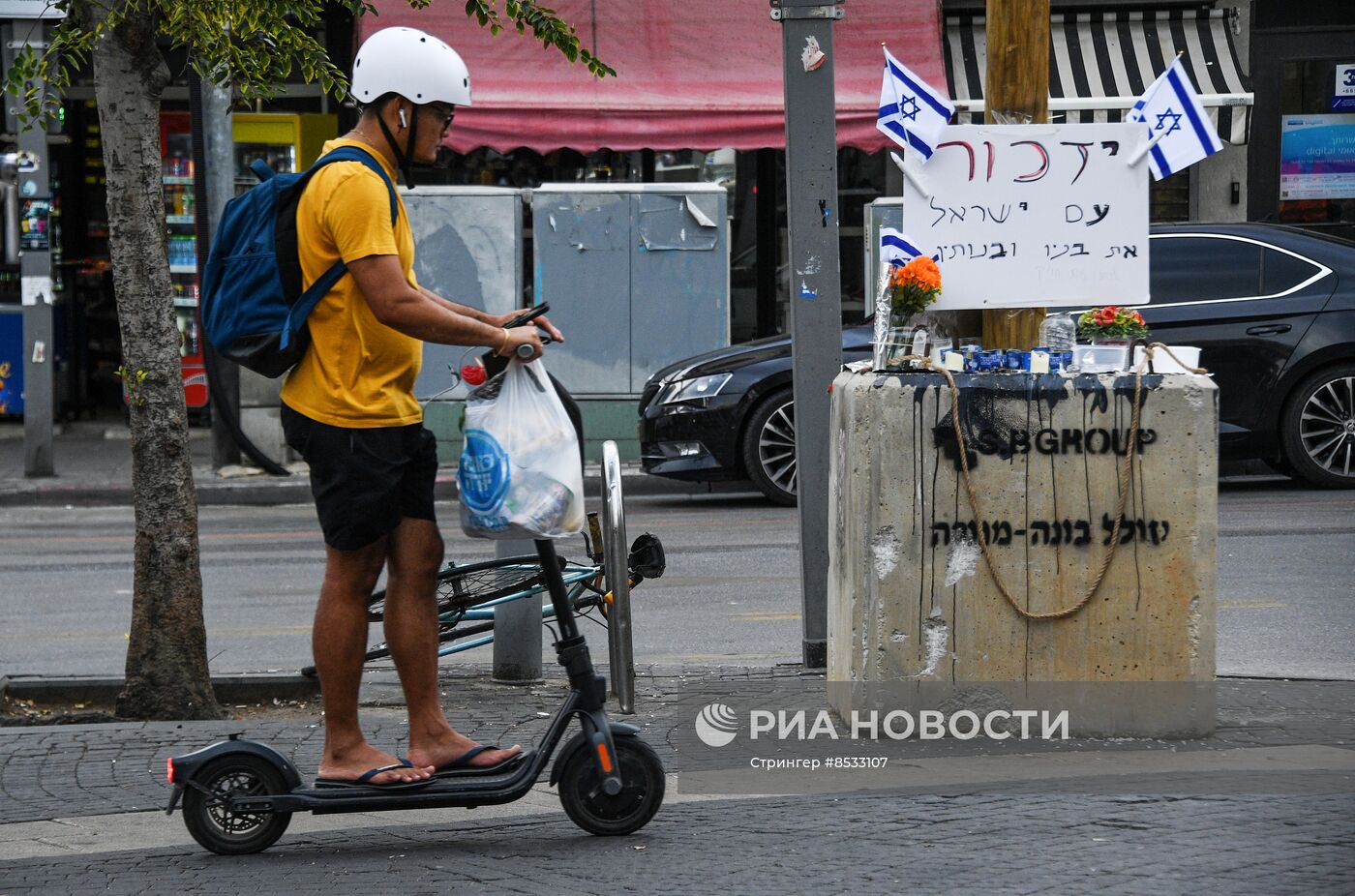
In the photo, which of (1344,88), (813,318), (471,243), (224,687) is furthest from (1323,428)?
(224,687)

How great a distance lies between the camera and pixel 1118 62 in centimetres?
1689

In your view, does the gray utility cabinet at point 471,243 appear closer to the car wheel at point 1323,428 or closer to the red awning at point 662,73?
the red awning at point 662,73

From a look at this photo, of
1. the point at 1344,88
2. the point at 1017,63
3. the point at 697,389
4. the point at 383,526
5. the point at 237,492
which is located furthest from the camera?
the point at 1344,88

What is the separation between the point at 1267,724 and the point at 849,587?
A: 4.64ft

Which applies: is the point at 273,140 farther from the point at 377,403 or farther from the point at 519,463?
the point at 519,463

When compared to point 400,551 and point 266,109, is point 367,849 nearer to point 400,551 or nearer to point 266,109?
point 400,551

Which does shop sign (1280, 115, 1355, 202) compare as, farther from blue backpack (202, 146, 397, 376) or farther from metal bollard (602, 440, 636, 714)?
blue backpack (202, 146, 397, 376)

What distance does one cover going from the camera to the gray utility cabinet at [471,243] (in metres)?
14.7

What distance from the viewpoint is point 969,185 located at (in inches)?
228

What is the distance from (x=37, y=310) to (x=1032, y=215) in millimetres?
11087

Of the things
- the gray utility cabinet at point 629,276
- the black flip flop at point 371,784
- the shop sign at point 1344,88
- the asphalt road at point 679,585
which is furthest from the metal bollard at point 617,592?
the shop sign at point 1344,88

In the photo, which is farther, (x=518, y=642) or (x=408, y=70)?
(x=518, y=642)

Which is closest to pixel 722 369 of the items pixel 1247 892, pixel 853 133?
pixel 853 133

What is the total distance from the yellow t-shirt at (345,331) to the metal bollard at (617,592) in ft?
5.47
